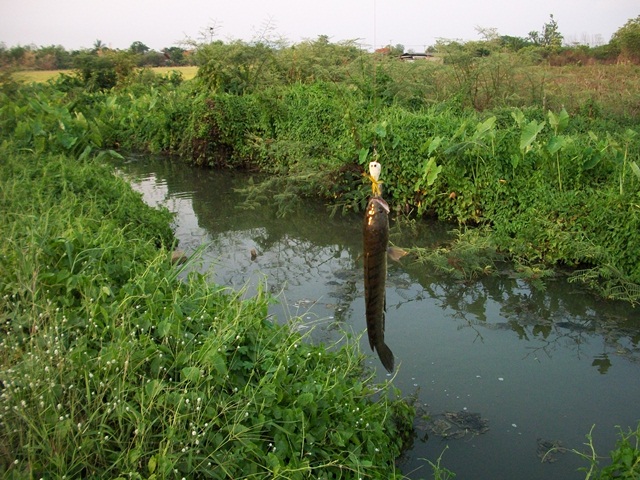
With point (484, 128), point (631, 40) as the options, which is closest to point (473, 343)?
point (484, 128)

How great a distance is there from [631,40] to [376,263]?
65.5 ft

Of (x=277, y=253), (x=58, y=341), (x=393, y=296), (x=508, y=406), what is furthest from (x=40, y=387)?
(x=277, y=253)

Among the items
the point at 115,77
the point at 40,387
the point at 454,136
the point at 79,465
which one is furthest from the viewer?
the point at 115,77

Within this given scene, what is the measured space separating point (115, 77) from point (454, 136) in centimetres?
1597

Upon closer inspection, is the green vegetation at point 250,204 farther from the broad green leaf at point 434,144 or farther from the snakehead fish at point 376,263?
the snakehead fish at point 376,263

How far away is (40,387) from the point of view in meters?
2.83

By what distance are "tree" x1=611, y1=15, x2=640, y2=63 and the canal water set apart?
14353mm

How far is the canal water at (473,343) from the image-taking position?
4.22 m

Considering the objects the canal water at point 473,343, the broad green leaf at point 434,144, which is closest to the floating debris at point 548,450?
the canal water at point 473,343

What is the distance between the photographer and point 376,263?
8.98 feet

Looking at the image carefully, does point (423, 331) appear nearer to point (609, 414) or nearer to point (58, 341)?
point (609, 414)

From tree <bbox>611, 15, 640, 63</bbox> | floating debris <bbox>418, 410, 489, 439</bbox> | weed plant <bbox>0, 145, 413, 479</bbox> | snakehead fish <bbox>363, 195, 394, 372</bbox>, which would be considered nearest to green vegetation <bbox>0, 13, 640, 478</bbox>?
weed plant <bbox>0, 145, 413, 479</bbox>

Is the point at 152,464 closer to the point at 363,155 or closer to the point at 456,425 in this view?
the point at 456,425

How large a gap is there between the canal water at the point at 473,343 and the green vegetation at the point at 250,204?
0.33 metres
